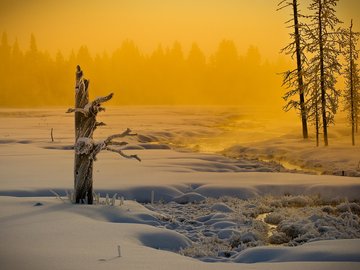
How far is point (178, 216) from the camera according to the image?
1066 cm

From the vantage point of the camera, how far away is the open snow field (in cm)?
637

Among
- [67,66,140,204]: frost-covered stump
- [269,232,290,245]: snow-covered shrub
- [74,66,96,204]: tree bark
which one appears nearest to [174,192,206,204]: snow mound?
[67,66,140,204]: frost-covered stump

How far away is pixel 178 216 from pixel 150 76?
338ft

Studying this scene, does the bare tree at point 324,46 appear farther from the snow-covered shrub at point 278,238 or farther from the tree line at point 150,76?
the tree line at point 150,76

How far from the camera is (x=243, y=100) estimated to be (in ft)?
364

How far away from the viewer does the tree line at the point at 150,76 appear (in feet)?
331

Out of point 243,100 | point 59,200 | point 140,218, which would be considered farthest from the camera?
point 243,100

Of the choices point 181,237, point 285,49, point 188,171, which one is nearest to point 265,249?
point 181,237

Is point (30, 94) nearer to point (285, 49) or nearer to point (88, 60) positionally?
point (88, 60)

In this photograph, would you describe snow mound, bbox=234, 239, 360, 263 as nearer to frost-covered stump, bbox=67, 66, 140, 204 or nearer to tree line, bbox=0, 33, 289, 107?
frost-covered stump, bbox=67, 66, 140, 204

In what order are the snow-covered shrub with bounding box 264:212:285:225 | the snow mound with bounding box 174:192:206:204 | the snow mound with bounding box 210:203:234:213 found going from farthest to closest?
the snow mound with bounding box 174:192:206:204
the snow mound with bounding box 210:203:234:213
the snow-covered shrub with bounding box 264:212:285:225

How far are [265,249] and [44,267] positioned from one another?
135 inches

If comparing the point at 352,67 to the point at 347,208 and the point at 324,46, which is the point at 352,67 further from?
the point at 347,208

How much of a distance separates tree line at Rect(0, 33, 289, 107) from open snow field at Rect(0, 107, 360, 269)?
83.1 metres
